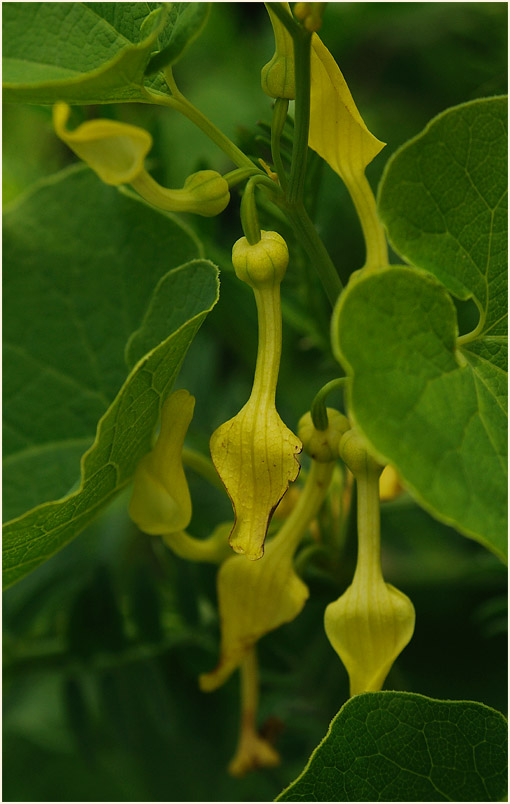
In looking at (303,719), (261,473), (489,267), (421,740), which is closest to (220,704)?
(303,719)

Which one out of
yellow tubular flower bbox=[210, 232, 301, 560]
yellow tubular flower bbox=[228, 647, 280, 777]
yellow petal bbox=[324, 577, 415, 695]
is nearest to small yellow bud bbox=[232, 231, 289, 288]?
yellow tubular flower bbox=[210, 232, 301, 560]

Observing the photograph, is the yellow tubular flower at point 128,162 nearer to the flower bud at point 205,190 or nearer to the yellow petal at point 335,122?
the flower bud at point 205,190

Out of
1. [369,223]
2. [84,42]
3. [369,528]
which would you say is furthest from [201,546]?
[84,42]

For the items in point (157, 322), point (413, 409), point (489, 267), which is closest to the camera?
point (413, 409)

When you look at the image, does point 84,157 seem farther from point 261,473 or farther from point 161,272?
point 161,272

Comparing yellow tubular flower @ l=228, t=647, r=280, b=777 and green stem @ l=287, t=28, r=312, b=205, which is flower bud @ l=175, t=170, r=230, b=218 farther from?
yellow tubular flower @ l=228, t=647, r=280, b=777

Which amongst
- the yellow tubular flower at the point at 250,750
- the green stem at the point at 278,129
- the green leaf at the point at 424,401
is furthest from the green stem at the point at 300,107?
the yellow tubular flower at the point at 250,750

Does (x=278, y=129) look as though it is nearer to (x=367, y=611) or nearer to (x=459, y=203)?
(x=459, y=203)
